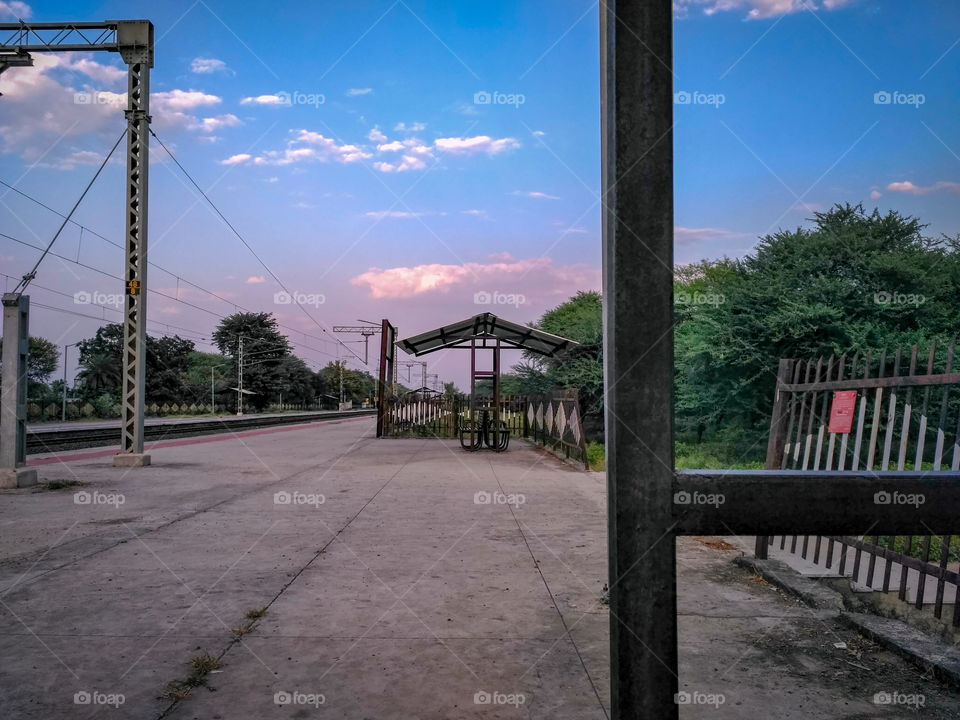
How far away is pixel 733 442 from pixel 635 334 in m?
15.0

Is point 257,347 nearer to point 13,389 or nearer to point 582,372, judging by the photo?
point 582,372

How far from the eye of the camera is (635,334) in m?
1.21

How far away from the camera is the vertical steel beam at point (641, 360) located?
3.89ft

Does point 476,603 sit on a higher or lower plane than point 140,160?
lower

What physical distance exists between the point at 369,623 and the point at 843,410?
135 inches

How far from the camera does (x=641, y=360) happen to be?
3.91 ft

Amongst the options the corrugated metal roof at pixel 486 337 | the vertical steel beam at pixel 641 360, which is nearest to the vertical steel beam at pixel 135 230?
the corrugated metal roof at pixel 486 337

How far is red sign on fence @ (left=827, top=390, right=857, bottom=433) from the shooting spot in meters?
4.90

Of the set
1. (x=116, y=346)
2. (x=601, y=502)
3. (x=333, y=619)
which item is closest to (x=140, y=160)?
(x=601, y=502)

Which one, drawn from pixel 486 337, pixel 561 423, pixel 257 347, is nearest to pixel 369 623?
pixel 561 423

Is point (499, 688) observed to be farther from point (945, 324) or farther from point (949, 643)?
point (945, 324)

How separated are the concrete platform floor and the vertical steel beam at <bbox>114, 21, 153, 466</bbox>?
194 inches

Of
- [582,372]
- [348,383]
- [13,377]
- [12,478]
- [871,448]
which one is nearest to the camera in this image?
[871,448]

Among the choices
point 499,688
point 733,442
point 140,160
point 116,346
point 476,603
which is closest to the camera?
point 499,688
